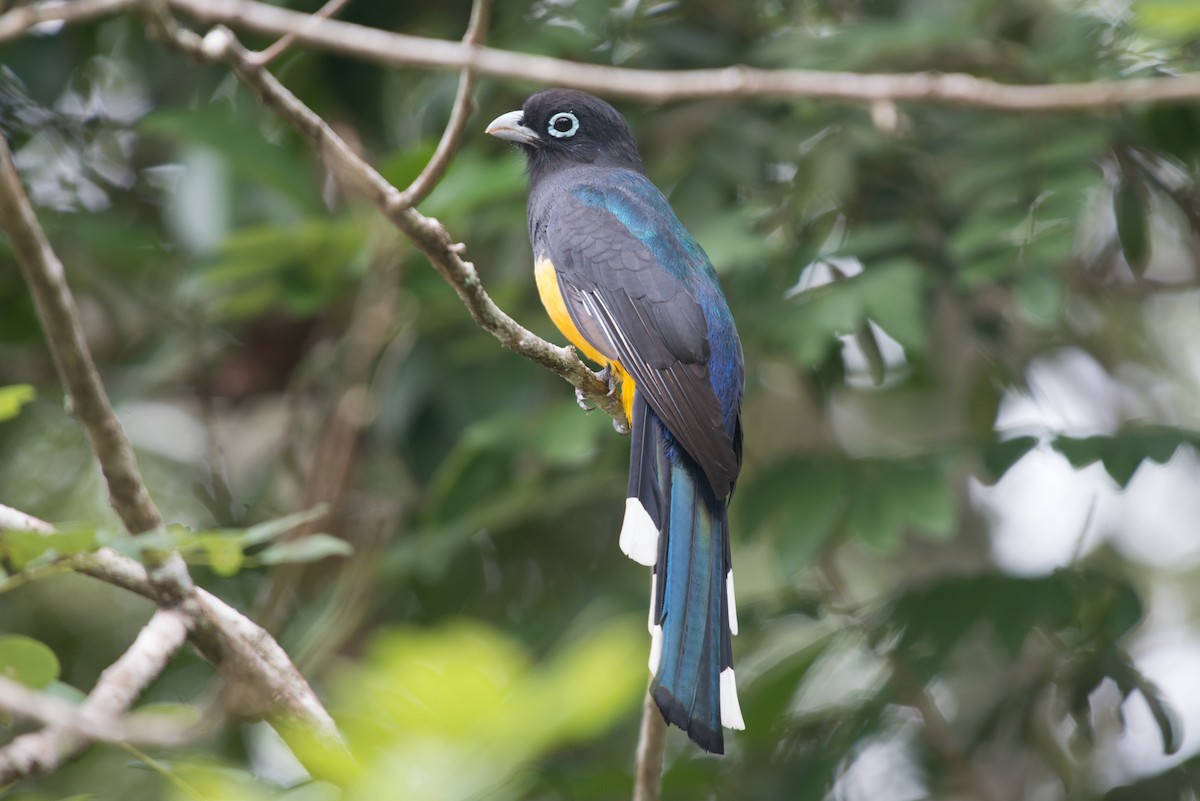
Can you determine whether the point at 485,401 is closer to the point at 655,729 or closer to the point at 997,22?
the point at 655,729

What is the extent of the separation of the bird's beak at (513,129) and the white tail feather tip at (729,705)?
2054 mm

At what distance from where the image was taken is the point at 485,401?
4.46 m

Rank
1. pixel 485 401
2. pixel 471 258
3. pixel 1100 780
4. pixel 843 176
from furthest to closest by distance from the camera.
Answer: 1. pixel 1100 780
2. pixel 471 258
3. pixel 485 401
4. pixel 843 176

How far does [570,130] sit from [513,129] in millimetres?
189

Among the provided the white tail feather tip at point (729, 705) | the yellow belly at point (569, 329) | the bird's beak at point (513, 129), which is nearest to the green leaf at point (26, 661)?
the white tail feather tip at point (729, 705)

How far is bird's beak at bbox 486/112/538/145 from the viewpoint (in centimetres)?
415

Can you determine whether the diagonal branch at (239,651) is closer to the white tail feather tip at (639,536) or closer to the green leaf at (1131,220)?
the white tail feather tip at (639,536)

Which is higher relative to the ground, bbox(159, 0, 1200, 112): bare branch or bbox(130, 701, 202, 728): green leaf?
bbox(159, 0, 1200, 112): bare branch

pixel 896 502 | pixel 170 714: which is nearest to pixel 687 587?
pixel 896 502

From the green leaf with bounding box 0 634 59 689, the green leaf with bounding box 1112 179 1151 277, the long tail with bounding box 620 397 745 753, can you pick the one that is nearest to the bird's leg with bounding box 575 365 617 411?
the long tail with bounding box 620 397 745 753

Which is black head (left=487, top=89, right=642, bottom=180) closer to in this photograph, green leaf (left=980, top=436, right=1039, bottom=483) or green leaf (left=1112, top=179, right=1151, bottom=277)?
green leaf (left=980, top=436, right=1039, bottom=483)

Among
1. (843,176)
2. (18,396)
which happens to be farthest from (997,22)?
(18,396)

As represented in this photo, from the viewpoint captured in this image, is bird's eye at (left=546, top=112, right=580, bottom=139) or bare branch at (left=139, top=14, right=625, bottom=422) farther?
bird's eye at (left=546, top=112, right=580, bottom=139)

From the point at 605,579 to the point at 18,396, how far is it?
3433 mm
